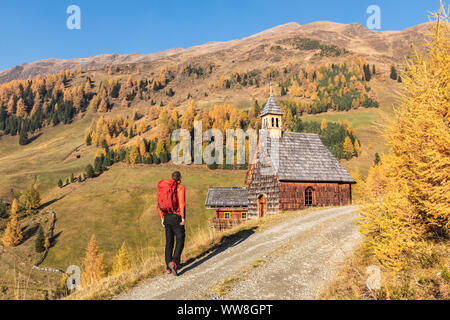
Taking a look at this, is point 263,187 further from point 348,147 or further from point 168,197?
point 348,147

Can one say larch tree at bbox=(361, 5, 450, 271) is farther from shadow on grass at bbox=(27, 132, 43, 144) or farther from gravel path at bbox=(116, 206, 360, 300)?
shadow on grass at bbox=(27, 132, 43, 144)

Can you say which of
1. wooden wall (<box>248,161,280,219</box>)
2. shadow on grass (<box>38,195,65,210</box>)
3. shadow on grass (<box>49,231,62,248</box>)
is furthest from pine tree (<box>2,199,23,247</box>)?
wooden wall (<box>248,161,280,219</box>)

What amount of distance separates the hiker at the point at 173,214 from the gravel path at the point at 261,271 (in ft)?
1.68

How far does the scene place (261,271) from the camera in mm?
8625

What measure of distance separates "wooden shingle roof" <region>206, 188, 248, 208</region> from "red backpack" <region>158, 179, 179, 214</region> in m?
40.0

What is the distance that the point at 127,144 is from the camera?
142250 millimetres

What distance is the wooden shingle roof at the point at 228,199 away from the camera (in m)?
49.3

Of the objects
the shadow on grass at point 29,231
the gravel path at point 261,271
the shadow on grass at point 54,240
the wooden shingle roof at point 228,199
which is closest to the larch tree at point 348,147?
the wooden shingle roof at point 228,199

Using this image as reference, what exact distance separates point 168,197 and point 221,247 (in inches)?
189

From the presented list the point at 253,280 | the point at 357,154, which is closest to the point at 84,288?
the point at 253,280

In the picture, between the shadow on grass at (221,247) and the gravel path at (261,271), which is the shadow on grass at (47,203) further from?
the gravel path at (261,271)

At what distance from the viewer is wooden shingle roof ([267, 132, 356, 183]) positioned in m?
29.7
